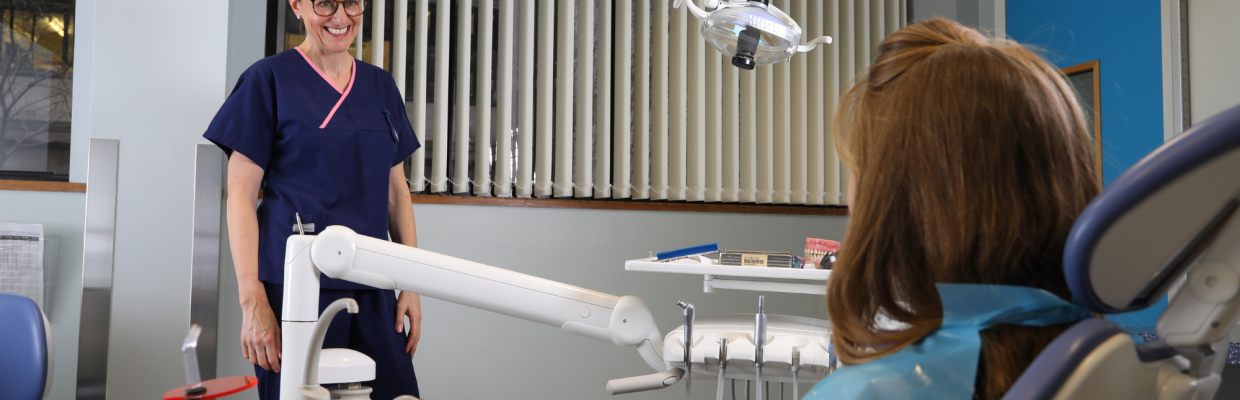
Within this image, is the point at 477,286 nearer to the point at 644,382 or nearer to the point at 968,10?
the point at 644,382

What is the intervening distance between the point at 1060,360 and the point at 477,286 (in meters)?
0.47

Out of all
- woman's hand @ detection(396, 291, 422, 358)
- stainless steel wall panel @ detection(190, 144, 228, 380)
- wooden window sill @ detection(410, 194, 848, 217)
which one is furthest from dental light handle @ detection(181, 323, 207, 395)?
wooden window sill @ detection(410, 194, 848, 217)

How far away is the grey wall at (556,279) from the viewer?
2393mm

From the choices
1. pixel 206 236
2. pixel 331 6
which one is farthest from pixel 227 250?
pixel 331 6

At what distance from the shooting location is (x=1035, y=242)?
20.3 inches

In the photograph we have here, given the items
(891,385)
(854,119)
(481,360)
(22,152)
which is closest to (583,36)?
(481,360)

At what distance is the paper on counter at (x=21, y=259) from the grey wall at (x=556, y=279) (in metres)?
1.00

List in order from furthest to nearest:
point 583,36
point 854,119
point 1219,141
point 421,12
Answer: point 583,36 → point 421,12 → point 854,119 → point 1219,141

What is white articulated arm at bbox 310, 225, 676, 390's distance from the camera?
2.22 ft

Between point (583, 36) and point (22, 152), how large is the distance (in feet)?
5.66

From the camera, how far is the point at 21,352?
1.36 m

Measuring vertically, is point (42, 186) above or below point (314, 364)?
above

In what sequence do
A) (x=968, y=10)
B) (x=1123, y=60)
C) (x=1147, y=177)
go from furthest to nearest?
(x=968, y=10)
(x=1123, y=60)
(x=1147, y=177)

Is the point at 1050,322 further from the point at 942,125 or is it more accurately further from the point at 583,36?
the point at 583,36
